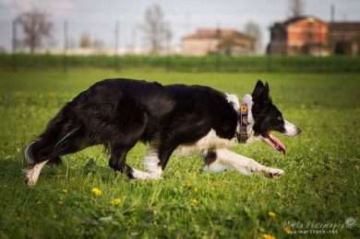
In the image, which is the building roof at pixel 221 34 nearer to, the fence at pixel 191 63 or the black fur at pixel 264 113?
the fence at pixel 191 63

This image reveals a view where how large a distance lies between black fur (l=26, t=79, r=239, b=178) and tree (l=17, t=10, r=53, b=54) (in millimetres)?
40487

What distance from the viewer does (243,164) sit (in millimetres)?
7191

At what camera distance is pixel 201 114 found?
680 centimetres

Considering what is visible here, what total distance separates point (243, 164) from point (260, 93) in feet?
3.05

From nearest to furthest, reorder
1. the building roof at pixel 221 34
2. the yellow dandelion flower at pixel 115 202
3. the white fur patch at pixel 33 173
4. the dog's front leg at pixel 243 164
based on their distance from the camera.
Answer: the yellow dandelion flower at pixel 115 202
the white fur patch at pixel 33 173
the dog's front leg at pixel 243 164
the building roof at pixel 221 34

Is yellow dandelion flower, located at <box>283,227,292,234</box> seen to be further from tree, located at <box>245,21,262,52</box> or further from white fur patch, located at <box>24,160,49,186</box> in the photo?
tree, located at <box>245,21,262,52</box>

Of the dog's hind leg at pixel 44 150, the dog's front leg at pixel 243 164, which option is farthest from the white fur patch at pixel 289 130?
the dog's hind leg at pixel 44 150

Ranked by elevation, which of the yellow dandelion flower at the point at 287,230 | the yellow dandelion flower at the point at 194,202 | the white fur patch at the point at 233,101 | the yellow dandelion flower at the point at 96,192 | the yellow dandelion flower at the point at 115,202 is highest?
the white fur patch at the point at 233,101

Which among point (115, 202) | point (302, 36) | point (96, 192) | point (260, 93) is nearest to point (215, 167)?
point (260, 93)

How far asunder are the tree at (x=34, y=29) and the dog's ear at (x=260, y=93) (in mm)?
40486

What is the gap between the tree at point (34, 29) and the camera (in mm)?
45656

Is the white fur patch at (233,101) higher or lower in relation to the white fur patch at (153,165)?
higher

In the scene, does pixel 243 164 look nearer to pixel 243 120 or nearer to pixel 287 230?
pixel 243 120

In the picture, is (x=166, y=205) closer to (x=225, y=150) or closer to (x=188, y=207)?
(x=188, y=207)
